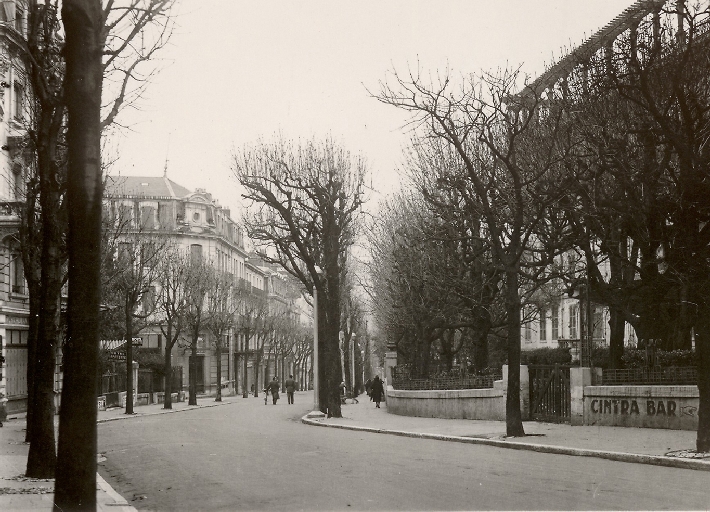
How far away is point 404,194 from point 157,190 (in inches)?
1683

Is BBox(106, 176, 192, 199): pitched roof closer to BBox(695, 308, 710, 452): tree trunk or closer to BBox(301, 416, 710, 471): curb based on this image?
BBox(301, 416, 710, 471): curb

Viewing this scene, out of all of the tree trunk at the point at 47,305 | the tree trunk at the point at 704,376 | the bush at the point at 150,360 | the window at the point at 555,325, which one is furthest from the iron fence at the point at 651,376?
the bush at the point at 150,360

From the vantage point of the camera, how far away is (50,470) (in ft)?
46.8

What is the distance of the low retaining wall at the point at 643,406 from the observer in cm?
1872

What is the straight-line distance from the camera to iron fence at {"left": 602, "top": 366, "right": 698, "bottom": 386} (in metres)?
18.9

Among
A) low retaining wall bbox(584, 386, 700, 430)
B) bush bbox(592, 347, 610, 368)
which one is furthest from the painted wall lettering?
bush bbox(592, 347, 610, 368)

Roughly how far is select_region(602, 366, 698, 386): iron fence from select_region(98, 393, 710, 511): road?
14.5 ft

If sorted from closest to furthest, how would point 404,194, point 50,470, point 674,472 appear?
point 674,472 < point 50,470 < point 404,194

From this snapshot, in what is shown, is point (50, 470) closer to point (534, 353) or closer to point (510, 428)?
point (510, 428)

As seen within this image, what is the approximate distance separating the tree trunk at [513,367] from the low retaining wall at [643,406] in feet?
8.38

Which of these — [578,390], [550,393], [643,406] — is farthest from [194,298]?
[643,406]

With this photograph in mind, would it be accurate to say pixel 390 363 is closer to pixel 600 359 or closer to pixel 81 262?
pixel 600 359

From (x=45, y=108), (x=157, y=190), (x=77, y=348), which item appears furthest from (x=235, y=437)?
(x=157, y=190)

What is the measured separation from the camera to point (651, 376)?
19.7 metres
